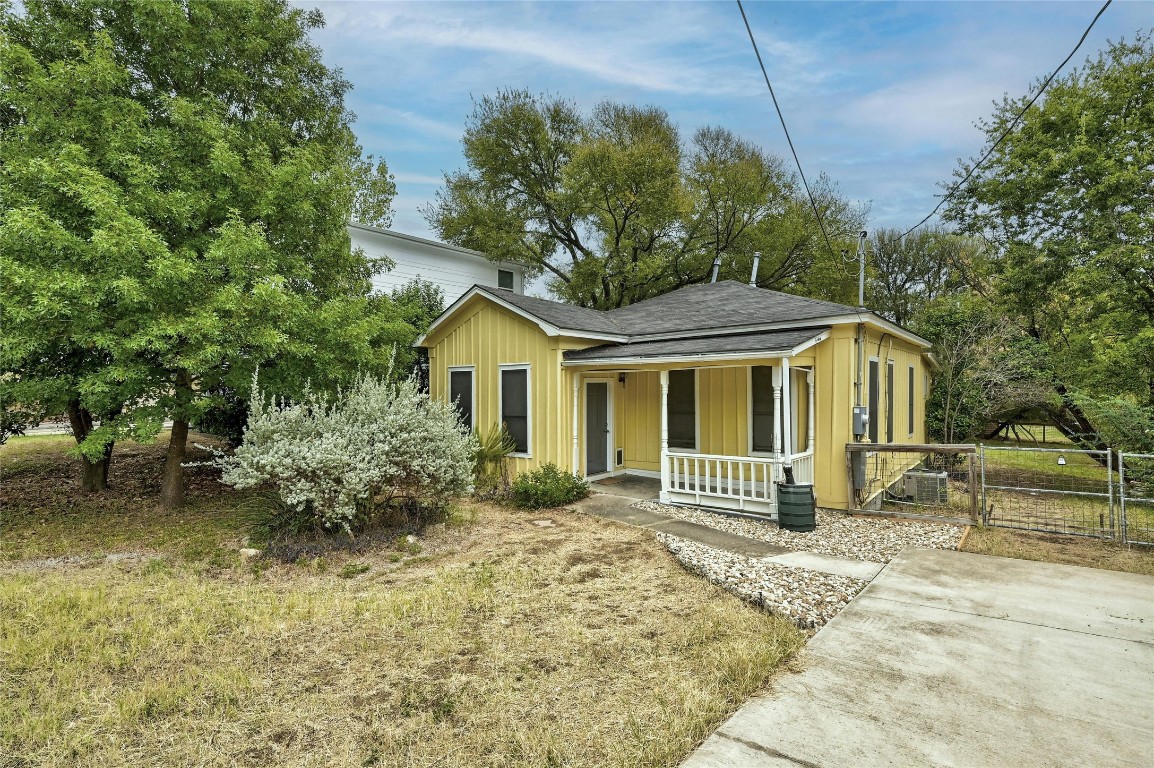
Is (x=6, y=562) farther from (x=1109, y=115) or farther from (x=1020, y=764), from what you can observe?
(x=1109, y=115)

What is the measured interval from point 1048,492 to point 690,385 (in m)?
5.73

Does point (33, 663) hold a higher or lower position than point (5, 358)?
lower

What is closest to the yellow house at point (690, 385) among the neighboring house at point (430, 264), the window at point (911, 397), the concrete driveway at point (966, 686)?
the window at point (911, 397)

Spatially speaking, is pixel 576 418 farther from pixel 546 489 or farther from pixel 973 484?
pixel 973 484

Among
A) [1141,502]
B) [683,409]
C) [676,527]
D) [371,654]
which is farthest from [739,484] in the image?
[371,654]

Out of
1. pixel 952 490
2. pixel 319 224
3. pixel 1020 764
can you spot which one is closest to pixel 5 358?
pixel 319 224

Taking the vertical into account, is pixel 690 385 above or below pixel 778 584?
above

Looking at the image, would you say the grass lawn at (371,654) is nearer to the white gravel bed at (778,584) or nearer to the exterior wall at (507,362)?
the white gravel bed at (778,584)

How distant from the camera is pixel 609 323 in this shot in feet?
36.8

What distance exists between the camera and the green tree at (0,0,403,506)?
20.1ft

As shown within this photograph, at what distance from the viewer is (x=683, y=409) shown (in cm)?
1013

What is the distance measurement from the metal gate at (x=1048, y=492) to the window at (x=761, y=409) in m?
2.94

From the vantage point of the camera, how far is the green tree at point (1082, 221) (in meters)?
12.2

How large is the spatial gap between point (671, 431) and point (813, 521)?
11.6ft
